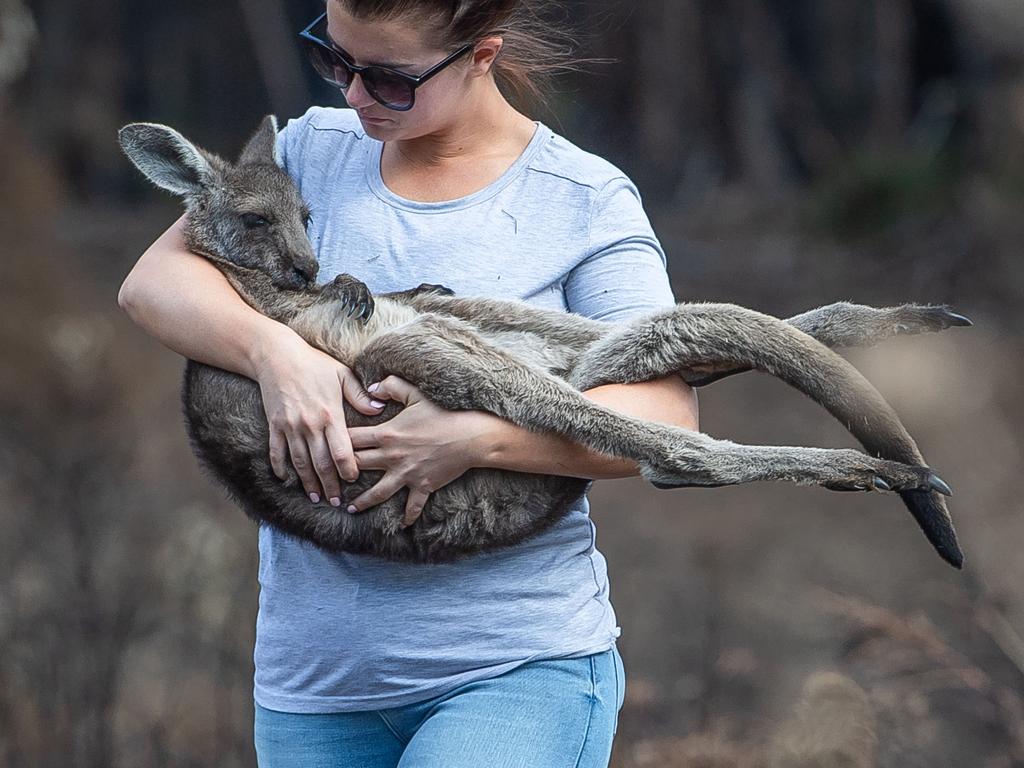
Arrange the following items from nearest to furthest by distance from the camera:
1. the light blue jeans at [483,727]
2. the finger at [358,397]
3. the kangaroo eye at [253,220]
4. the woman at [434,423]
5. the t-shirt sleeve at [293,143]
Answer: the light blue jeans at [483,727], the woman at [434,423], the finger at [358,397], the t-shirt sleeve at [293,143], the kangaroo eye at [253,220]

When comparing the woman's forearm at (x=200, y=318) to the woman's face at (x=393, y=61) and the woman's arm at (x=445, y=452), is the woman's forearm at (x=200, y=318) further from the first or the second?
the woman's face at (x=393, y=61)

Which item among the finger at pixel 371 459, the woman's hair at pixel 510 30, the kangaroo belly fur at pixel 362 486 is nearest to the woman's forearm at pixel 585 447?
the kangaroo belly fur at pixel 362 486

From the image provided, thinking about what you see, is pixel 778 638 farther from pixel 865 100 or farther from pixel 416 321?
pixel 865 100

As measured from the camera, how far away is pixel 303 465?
9.21 feet

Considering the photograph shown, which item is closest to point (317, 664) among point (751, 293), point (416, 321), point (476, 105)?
point (416, 321)

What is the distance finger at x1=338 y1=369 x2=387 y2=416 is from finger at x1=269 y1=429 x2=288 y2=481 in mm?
175

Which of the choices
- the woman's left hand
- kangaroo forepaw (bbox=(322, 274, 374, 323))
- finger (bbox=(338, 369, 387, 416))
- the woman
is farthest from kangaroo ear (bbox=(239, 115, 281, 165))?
the woman's left hand

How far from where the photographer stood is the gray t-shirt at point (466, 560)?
268 centimetres

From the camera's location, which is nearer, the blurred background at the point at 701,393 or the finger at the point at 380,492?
the finger at the point at 380,492

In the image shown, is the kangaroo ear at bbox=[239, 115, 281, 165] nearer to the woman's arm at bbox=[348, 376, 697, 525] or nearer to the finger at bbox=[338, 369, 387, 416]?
the finger at bbox=[338, 369, 387, 416]

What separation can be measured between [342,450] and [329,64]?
0.87 meters

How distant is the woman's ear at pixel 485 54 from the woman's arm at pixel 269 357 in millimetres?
729

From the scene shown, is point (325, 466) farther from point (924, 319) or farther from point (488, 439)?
point (924, 319)

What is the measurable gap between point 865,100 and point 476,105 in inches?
436
